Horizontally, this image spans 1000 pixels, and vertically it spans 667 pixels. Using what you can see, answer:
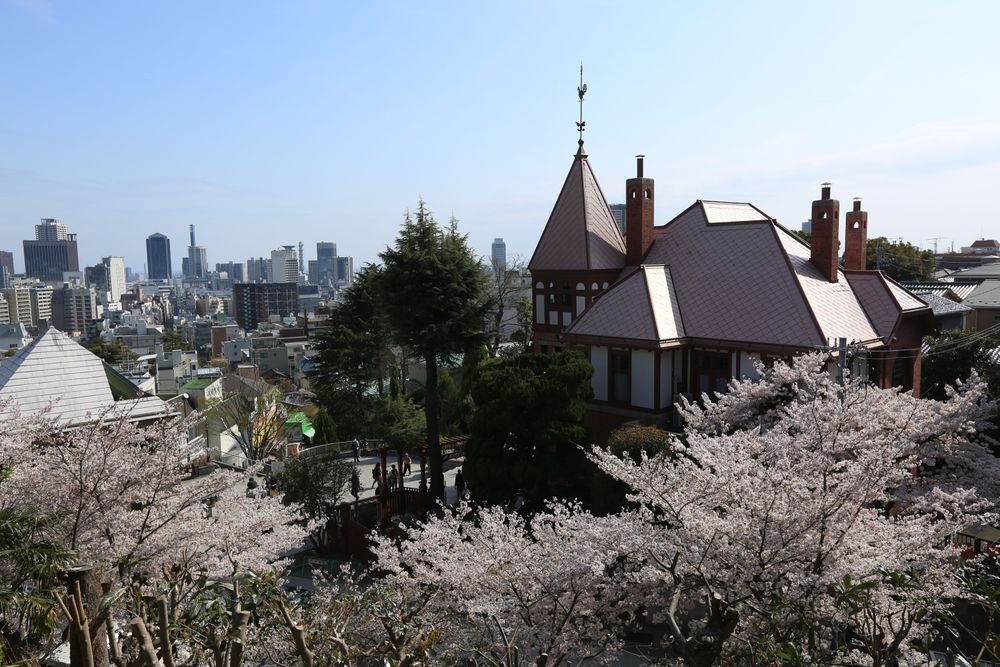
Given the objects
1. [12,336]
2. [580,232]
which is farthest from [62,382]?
[12,336]

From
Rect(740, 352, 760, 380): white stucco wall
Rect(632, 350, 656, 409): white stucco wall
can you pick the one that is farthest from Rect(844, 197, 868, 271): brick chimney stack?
Rect(632, 350, 656, 409): white stucco wall

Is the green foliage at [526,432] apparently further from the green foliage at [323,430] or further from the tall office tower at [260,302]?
the tall office tower at [260,302]

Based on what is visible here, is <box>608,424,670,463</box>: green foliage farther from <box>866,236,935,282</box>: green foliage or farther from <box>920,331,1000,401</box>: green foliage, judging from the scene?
<box>866,236,935,282</box>: green foliage

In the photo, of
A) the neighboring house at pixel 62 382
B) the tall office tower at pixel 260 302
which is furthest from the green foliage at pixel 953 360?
the tall office tower at pixel 260 302

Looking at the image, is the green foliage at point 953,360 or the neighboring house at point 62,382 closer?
the neighboring house at point 62,382

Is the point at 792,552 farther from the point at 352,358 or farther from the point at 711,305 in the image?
the point at 352,358

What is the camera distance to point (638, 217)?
22.2 meters

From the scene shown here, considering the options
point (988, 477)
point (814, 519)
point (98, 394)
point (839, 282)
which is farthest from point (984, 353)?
point (98, 394)

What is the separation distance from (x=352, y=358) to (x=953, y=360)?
74.5ft

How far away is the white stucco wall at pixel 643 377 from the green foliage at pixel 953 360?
919 cm

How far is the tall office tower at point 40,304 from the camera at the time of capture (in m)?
182

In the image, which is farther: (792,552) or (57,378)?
(57,378)

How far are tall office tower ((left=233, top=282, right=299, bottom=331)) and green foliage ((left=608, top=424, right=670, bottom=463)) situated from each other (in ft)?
558

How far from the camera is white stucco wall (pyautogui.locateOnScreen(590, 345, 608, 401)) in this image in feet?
65.3
